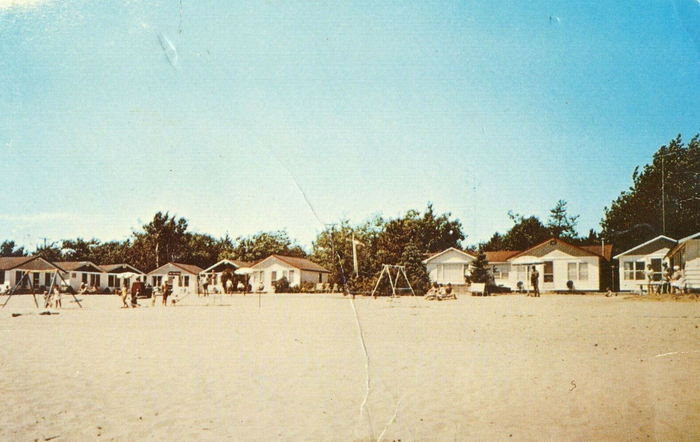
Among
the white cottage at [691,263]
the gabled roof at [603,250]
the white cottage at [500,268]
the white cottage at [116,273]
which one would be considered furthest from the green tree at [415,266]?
the white cottage at [116,273]

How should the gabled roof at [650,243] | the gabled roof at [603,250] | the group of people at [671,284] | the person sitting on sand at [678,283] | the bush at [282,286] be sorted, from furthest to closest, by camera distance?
the bush at [282,286], the gabled roof at [603,250], the gabled roof at [650,243], the group of people at [671,284], the person sitting on sand at [678,283]

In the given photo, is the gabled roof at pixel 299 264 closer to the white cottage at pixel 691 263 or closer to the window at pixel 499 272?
the window at pixel 499 272

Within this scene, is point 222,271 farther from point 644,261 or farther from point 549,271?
point 644,261

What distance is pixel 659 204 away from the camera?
3503cm

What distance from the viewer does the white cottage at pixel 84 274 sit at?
53.8 m

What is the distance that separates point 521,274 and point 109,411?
37.8 m

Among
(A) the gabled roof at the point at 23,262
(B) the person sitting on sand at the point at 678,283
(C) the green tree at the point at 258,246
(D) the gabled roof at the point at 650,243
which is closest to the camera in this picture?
(B) the person sitting on sand at the point at 678,283

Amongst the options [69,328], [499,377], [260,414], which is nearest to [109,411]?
[260,414]

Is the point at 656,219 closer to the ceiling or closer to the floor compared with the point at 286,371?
closer to the ceiling

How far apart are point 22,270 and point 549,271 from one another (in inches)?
1628

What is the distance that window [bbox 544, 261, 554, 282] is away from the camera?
37.6 meters

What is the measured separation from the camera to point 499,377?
723 centimetres

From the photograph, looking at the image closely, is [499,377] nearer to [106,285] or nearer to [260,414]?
[260,414]

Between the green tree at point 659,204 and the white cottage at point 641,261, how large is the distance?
4.49 ft
